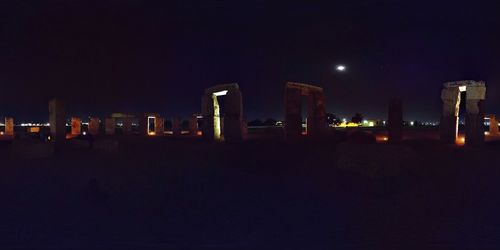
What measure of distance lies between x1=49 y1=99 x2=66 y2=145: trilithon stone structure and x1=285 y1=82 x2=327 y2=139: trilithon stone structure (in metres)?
10.1

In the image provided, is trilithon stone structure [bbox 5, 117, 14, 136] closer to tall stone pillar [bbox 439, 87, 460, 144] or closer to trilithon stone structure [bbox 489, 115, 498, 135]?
tall stone pillar [bbox 439, 87, 460, 144]

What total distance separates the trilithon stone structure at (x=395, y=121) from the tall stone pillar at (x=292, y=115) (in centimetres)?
417

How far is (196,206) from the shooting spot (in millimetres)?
5602

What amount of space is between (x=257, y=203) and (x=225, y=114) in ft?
36.3

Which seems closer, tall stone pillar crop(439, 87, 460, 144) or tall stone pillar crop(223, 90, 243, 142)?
tall stone pillar crop(439, 87, 460, 144)

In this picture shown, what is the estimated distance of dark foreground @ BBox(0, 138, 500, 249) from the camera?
4172mm

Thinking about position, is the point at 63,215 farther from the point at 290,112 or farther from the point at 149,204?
the point at 290,112

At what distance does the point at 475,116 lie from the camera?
14148 millimetres

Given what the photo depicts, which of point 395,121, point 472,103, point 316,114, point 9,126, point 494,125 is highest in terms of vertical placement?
point 472,103

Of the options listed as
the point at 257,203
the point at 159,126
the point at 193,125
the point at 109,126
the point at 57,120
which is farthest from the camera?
the point at 109,126

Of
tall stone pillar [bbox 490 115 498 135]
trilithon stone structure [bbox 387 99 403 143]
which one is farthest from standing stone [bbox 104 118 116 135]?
tall stone pillar [bbox 490 115 498 135]

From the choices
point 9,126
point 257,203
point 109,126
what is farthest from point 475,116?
point 9,126

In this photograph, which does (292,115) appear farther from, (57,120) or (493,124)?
(493,124)

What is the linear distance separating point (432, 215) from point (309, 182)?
269 centimetres
